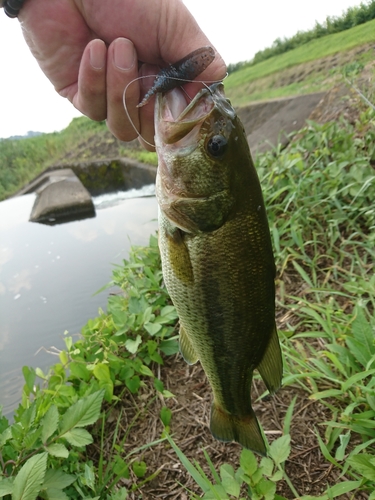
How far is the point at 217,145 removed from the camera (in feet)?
4.20

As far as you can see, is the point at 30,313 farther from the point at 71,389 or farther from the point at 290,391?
the point at 290,391

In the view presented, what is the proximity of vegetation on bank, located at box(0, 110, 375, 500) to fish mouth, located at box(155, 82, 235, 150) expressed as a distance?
1261mm

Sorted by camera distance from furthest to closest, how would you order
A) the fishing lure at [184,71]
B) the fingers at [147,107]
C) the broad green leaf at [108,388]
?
the broad green leaf at [108,388] → the fingers at [147,107] → the fishing lure at [184,71]

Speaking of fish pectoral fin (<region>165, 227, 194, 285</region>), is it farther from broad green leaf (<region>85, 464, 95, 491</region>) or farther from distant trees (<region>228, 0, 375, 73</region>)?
distant trees (<region>228, 0, 375, 73</region>)

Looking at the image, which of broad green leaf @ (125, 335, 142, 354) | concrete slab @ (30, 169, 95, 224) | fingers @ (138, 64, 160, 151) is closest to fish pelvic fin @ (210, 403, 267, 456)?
broad green leaf @ (125, 335, 142, 354)

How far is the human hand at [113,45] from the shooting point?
1.55 metres

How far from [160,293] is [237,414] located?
1.66 meters

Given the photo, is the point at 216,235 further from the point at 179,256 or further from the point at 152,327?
the point at 152,327

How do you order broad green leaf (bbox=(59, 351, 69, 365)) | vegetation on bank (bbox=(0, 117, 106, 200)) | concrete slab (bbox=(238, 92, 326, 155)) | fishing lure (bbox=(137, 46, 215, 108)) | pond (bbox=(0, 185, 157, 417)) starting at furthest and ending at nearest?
vegetation on bank (bbox=(0, 117, 106, 200)), concrete slab (bbox=(238, 92, 326, 155)), pond (bbox=(0, 185, 157, 417)), broad green leaf (bbox=(59, 351, 69, 365)), fishing lure (bbox=(137, 46, 215, 108))

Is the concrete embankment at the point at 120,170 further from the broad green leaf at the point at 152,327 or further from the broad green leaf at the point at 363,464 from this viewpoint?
the broad green leaf at the point at 363,464

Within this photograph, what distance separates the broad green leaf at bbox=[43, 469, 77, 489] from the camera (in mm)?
1510

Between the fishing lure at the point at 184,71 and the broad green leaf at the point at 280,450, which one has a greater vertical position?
the fishing lure at the point at 184,71

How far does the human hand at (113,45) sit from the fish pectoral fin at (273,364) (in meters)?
1.12

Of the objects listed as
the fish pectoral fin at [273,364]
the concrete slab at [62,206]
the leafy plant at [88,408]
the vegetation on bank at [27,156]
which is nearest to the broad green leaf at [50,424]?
the leafy plant at [88,408]
